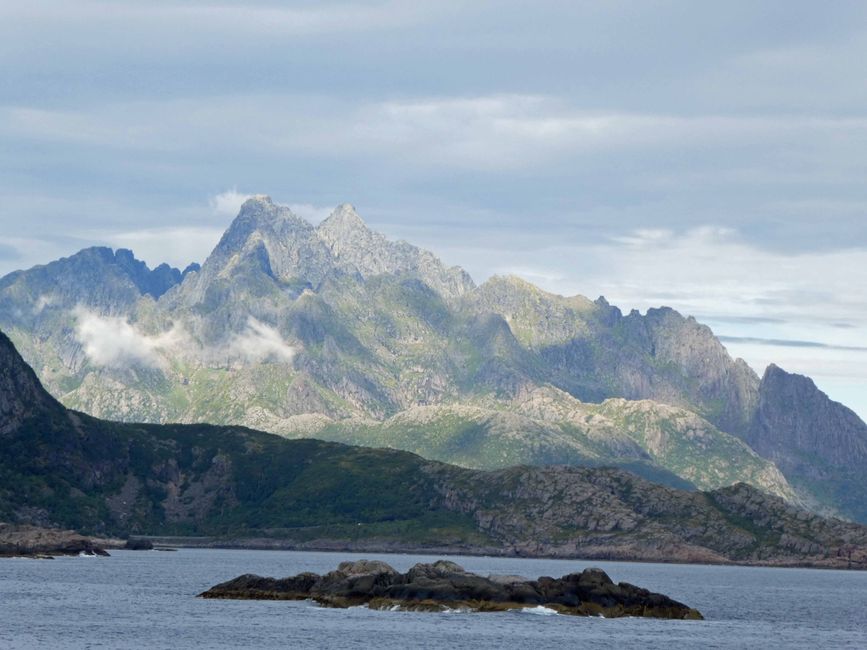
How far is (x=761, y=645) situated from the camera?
197500 mm

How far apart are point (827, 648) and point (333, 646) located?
71203 mm

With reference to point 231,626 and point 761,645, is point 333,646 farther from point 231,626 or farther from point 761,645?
point 761,645

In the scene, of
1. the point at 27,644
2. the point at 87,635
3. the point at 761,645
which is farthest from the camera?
the point at 761,645

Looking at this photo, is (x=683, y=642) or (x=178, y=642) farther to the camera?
(x=683, y=642)

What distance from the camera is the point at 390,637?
188500 mm

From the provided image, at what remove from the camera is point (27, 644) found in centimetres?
17100

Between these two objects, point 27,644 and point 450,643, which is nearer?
point 27,644

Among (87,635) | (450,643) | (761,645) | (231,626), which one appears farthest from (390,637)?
(761,645)

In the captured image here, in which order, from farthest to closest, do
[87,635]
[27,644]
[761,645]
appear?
[761,645]
[87,635]
[27,644]

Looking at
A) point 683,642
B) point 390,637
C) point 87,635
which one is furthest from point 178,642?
point 683,642

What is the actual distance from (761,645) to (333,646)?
6156 cm

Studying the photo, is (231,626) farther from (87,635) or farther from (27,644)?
(27,644)

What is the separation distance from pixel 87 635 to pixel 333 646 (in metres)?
33.3

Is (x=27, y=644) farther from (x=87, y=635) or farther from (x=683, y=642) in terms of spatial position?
(x=683, y=642)
